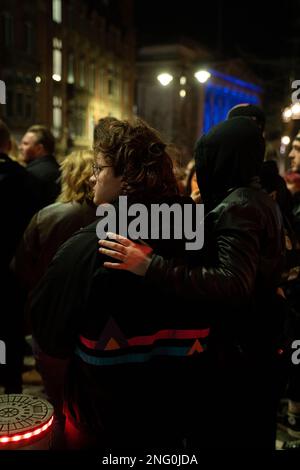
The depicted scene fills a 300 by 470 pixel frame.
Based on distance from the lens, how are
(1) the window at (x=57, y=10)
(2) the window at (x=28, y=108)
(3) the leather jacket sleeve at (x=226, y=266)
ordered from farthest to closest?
(1) the window at (x=57, y=10)
(2) the window at (x=28, y=108)
(3) the leather jacket sleeve at (x=226, y=266)

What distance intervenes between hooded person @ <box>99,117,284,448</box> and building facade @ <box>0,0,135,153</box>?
25.9 meters

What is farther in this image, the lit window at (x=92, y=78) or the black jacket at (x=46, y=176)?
the lit window at (x=92, y=78)

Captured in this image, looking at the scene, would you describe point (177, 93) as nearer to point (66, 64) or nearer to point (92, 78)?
point (92, 78)

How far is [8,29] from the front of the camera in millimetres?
27391

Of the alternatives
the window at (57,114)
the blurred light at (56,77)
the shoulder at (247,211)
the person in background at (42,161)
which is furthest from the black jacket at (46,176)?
the blurred light at (56,77)

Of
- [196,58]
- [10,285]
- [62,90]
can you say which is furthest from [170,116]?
[10,285]

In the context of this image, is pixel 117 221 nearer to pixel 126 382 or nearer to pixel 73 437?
pixel 126 382

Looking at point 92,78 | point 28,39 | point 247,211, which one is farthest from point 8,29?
point 247,211

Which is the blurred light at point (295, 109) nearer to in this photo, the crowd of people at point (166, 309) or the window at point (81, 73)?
the crowd of people at point (166, 309)

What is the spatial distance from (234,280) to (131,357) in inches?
21.2

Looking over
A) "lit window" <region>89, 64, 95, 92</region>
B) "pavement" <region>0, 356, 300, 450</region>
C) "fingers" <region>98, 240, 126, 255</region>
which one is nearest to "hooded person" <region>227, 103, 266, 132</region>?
"fingers" <region>98, 240, 126, 255</region>

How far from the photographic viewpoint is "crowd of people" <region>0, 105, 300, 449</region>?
1946mm

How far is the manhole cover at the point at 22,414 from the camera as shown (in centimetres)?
210

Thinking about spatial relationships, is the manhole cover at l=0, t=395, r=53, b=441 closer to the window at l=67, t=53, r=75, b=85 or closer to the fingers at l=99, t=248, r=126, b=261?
the fingers at l=99, t=248, r=126, b=261
